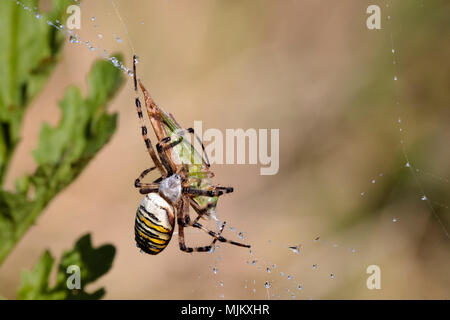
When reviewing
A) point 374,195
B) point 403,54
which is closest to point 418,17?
point 403,54

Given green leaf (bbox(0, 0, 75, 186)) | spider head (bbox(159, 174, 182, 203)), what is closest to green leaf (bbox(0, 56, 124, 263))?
green leaf (bbox(0, 0, 75, 186))

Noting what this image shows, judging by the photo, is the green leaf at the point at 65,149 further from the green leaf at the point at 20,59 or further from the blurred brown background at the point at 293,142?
the blurred brown background at the point at 293,142

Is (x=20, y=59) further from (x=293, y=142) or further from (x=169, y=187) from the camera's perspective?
(x=293, y=142)

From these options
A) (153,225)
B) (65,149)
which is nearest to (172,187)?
(153,225)

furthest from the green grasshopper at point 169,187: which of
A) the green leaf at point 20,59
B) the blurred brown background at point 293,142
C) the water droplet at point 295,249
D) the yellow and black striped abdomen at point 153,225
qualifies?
the water droplet at point 295,249

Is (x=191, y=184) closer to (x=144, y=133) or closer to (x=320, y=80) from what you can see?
(x=144, y=133)

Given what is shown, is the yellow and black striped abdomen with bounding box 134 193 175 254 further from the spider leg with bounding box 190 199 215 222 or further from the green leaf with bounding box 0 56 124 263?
the green leaf with bounding box 0 56 124 263
